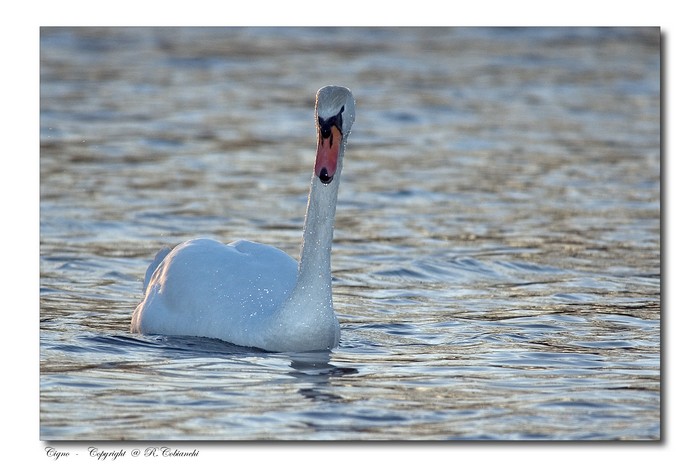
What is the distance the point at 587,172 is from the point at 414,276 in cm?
411

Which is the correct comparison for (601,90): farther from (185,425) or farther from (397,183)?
(185,425)

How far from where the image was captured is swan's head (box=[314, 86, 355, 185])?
28.6ft

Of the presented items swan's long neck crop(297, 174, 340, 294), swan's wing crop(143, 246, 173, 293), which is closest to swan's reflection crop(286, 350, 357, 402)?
swan's long neck crop(297, 174, 340, 294)

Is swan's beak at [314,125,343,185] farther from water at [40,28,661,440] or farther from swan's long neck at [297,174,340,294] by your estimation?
water at [40,28,661,440]

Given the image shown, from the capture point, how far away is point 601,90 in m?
19.5

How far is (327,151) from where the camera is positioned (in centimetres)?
873

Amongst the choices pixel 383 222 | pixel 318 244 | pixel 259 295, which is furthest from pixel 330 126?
pixel 383 222

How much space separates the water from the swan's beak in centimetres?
127

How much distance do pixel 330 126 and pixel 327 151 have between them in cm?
17

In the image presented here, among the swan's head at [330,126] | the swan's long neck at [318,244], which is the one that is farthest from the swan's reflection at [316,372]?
the swan's head at [330,126]

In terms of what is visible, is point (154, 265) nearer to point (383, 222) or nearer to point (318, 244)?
point (318, 244)
